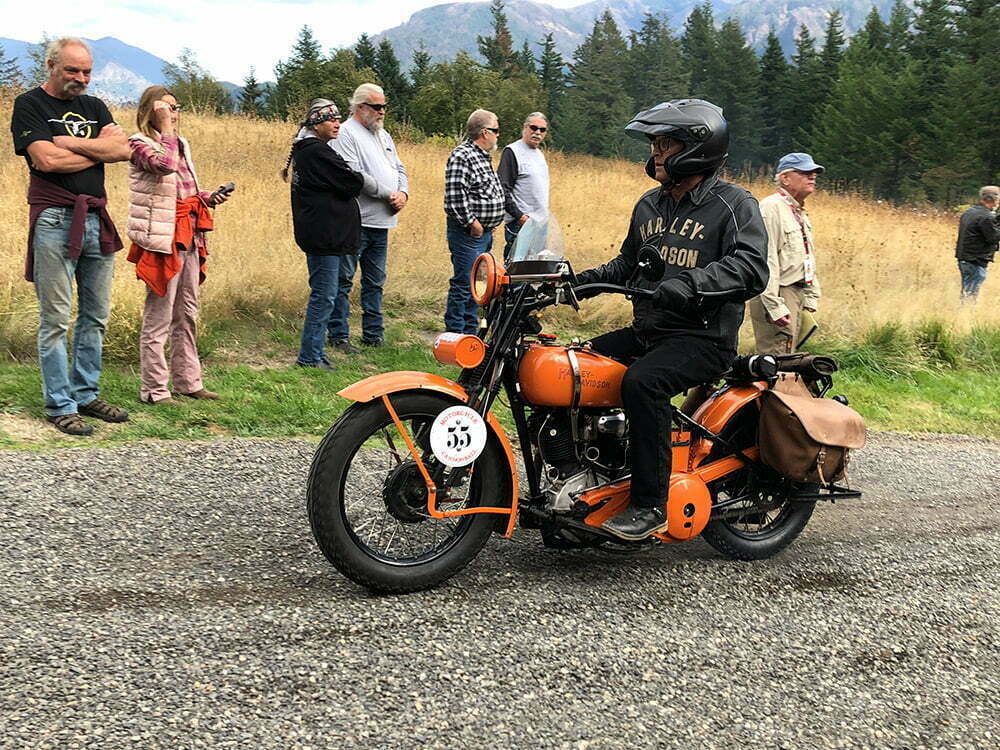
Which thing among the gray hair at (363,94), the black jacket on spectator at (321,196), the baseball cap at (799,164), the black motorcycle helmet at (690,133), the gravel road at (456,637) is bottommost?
the gravel road at (456,637)

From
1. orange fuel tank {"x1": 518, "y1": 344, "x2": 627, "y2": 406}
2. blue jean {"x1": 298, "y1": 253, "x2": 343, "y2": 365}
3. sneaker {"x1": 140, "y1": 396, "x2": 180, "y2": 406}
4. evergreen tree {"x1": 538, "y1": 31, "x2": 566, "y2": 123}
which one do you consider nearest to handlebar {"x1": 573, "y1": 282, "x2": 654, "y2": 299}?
orange fuel tank {"x1": 518, "y1": 344, "x2": 627, "y2": 406}

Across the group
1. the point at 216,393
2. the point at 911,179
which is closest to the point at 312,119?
the point at 216,393

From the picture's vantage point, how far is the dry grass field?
9.10 m

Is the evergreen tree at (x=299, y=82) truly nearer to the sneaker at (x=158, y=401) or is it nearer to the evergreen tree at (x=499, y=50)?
the evergreen tree at (x=499, y=50)

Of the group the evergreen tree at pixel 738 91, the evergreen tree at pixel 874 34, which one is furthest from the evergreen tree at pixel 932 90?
the evergreen tree at pixel 738 91

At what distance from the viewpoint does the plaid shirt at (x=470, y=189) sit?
8.83 m

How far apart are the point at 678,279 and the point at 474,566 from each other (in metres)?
1.61

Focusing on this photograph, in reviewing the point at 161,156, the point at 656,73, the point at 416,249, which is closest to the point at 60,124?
the point at 161,156

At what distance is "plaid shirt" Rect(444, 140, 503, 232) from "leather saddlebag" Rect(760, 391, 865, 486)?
187 inches

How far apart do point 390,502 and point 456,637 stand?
26.3 inches

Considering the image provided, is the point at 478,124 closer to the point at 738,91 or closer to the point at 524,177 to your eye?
the point at 524,177

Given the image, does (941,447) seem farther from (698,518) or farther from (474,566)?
(474,566)

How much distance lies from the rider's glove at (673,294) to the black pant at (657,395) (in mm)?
319

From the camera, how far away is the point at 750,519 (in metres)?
4.86
